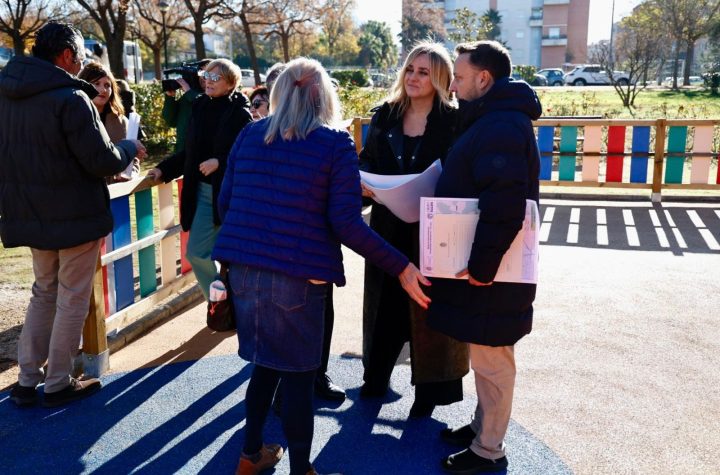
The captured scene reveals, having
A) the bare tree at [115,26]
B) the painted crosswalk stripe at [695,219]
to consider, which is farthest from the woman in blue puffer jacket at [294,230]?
the bare tree at [115,26]

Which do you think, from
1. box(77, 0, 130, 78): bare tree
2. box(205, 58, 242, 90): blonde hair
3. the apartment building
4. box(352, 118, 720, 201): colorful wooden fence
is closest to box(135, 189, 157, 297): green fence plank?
box(205, 58, 242, 90): blonde hair

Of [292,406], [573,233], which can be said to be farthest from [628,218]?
[292,406]

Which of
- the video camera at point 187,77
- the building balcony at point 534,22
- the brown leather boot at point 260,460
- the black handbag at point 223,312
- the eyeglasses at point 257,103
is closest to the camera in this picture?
the black handbag at point 223,312

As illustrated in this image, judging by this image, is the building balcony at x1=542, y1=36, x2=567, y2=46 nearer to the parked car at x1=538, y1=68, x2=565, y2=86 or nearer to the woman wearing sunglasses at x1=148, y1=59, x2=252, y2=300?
the parked car at x1=538, y1=68, x2=565, y2=86

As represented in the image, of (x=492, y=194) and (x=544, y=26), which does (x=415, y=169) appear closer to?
(x=492, y=194)

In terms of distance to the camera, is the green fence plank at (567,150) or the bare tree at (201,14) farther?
the bare tree at (201,14)

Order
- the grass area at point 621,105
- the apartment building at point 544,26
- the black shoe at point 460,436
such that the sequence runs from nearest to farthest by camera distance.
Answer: the black shoe at point 460,436 < the grass area at point 621,105 < the apartment building at point 544,26

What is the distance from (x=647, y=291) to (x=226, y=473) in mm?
4013

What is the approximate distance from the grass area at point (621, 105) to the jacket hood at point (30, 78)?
15.0 m

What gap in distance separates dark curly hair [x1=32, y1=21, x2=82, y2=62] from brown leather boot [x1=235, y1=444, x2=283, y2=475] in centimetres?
207

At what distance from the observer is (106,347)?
4340mm

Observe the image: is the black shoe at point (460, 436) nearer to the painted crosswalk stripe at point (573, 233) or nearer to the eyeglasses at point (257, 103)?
the eyeglasses at point (257, 103)

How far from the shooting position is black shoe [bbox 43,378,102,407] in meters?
3.87

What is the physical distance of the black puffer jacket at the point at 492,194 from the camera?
274 cm
